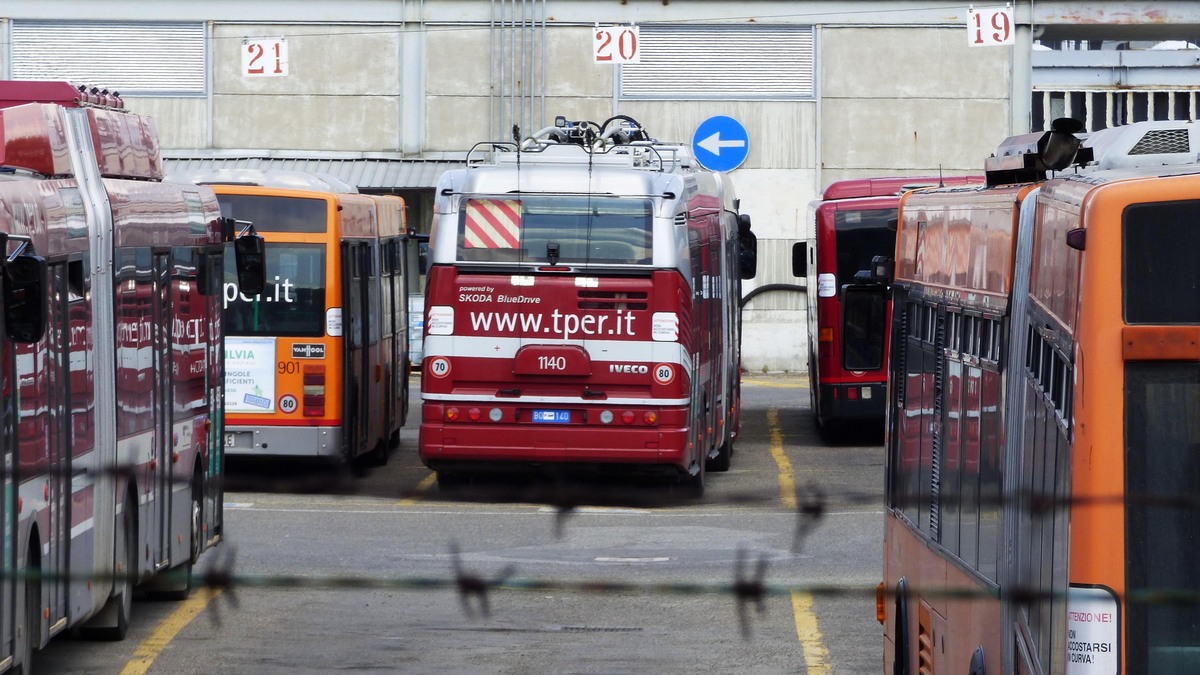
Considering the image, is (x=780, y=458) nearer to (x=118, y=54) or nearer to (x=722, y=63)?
(x=722, y=63)

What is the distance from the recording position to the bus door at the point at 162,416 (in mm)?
10828

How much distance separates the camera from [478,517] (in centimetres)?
1614

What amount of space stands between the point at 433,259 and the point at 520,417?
1.49m

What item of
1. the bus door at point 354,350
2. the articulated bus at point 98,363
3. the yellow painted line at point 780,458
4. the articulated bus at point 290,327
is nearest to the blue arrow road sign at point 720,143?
the yellow painted line at point 780,458

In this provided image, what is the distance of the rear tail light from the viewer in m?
17.9

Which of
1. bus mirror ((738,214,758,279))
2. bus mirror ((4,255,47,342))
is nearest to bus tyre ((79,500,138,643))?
bus mirror ((4,255,47,342))

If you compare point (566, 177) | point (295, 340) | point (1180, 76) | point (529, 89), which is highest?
point (1180, 76)

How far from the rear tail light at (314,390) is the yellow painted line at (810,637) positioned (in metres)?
6.79

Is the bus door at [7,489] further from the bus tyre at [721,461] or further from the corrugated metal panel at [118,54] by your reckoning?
the corrugated metal panel at [118,54]

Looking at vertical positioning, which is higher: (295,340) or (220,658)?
(295,340)

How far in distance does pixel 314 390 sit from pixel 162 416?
6884 millimetres

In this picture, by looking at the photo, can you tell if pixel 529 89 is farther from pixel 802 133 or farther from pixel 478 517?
pixel 478 517

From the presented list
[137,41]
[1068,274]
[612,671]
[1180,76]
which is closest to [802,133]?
[137,41]

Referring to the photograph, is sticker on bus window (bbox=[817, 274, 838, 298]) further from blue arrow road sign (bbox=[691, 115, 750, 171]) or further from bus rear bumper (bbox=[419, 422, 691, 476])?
blue arrow road sign (bbox=[691, 115, 750, 171])
